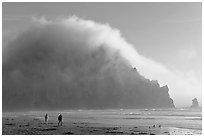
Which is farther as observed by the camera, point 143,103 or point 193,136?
point 143,103

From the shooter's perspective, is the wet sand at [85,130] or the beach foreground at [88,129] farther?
the beach foreground at [88,129]

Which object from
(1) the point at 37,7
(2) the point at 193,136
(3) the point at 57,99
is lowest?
(2) the point at 193,136

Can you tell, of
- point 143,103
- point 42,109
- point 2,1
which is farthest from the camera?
point 143,103

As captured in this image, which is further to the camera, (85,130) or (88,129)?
(88,129)

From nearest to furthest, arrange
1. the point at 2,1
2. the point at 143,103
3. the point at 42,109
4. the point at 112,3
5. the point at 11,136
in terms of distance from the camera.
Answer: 1. the point at 11,136
2. the point at 2,1
3. the point at 112,3
4. the point at 42,109
5. the point at 143,103

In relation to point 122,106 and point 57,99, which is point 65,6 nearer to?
point 57,99

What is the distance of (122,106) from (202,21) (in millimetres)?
113725

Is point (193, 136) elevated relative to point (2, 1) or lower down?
lower down

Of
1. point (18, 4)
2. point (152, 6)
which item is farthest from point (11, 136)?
point (152, 6)

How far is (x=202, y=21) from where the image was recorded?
31250 mm

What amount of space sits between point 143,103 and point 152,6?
103321 millimetres

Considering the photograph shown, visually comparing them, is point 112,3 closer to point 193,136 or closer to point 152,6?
point 152,6

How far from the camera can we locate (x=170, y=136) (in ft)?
88.2

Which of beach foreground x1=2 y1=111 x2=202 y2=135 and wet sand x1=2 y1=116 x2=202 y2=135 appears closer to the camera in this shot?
wet sand x1=2 y1=116 x2=202 y2=135
